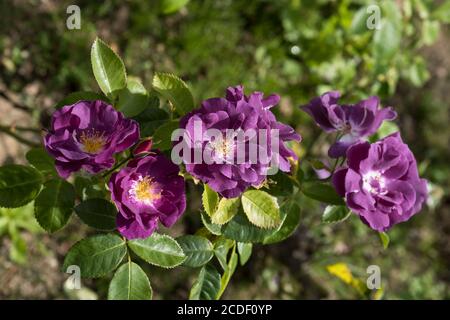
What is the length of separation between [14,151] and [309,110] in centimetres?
162

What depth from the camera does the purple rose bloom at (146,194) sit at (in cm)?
116

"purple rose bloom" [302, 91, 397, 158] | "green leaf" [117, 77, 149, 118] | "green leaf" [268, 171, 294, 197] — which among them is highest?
"green leaf" [117, 77, 149, 118]

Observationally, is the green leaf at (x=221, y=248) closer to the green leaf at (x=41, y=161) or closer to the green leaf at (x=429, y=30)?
the green leaf at (x=41, y=161)

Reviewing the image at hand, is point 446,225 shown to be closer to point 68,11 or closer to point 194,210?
point 194,210

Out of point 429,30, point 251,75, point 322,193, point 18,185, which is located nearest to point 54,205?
point 18,185

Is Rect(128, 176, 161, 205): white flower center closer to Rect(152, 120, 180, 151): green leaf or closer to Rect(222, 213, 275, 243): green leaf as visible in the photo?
Rect(152, 120, 180, 151): green leaf

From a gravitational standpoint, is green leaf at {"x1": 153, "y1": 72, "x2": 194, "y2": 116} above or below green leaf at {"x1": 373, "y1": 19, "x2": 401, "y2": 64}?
above

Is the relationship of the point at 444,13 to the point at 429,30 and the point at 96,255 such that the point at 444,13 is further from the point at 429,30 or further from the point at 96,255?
the point at 96,255

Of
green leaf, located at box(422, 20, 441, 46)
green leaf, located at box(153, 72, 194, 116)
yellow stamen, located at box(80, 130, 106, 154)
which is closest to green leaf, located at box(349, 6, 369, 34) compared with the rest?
green leaf, located at box(422, 20, 441, 46)

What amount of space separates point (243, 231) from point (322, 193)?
0.22 metres

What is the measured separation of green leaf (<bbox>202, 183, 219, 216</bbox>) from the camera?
3.91 feet

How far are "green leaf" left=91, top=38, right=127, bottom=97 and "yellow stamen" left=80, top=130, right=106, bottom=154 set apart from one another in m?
0.14

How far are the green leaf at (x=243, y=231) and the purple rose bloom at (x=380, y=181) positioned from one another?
20 cm

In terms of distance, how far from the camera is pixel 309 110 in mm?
1423
